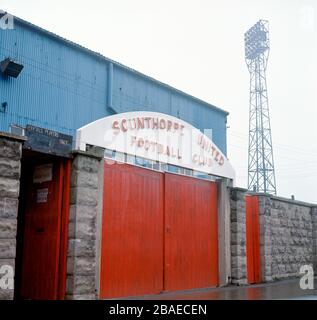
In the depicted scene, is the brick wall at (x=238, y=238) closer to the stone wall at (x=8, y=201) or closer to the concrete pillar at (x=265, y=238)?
the concrete pillar at (x=265, y=238)

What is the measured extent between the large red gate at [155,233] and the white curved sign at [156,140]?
49cm

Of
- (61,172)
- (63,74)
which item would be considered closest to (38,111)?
(63,74)

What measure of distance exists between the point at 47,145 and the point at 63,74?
1216 centimetres

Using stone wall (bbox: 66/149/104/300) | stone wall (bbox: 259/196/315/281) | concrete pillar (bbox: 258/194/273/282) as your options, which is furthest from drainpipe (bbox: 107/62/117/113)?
stone wall (bbox: 66/149/104/300)

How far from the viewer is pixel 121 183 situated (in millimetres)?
10523

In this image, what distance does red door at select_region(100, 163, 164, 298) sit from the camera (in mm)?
10000

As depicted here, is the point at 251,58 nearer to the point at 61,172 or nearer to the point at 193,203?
the point at 193,203

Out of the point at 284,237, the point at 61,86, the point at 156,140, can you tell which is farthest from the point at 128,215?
the point at 61,86

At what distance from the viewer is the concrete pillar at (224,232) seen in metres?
13.2
